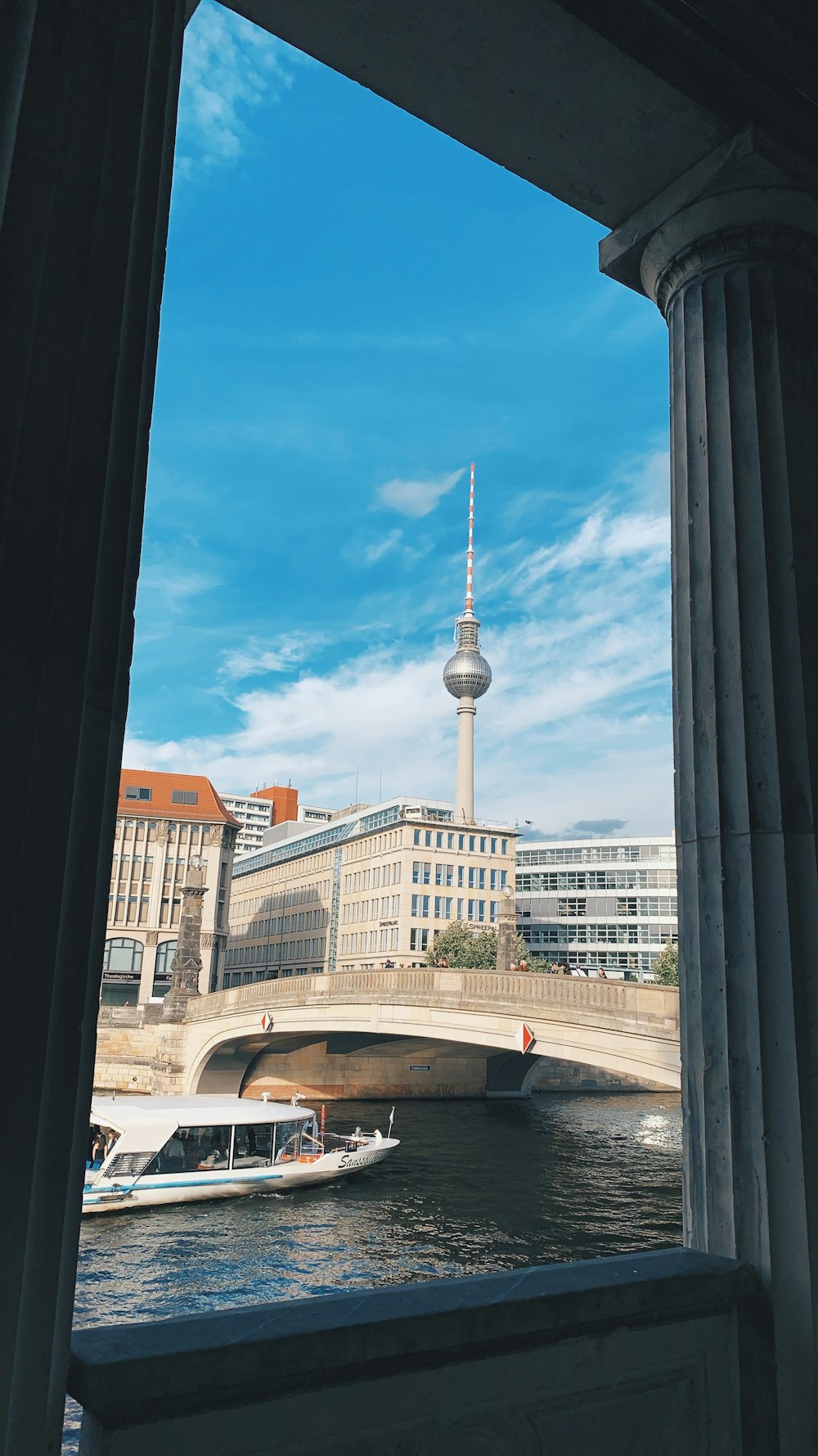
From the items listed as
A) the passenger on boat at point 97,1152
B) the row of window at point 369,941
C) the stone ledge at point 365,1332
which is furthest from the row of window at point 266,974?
the stone ledge at point 365,1332

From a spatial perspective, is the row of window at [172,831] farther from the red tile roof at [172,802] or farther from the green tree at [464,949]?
the green tree at [464,949]

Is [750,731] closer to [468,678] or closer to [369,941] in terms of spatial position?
[369,941]

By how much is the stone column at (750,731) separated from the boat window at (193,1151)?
25.3m

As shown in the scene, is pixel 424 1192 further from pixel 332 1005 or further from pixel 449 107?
pixel 449 107

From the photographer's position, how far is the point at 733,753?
3248mm

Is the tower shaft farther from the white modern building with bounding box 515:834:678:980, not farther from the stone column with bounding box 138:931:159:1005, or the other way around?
the stone column with bounding box 138:931:159:1005

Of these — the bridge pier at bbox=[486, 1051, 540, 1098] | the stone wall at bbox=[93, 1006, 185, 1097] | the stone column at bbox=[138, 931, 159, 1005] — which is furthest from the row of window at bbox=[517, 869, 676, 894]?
the stone wall at bbox=[93, 1006, 185, 1097]

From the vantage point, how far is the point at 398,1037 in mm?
34750

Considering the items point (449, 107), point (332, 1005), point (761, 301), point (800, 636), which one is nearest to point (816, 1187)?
point (800, 636)

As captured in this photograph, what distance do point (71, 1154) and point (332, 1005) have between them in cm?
3082

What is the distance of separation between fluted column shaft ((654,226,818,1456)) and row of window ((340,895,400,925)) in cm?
6574

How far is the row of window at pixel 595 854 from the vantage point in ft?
294

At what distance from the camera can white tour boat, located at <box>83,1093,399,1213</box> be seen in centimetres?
2481

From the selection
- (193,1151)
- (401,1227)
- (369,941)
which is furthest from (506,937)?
(369,941)
